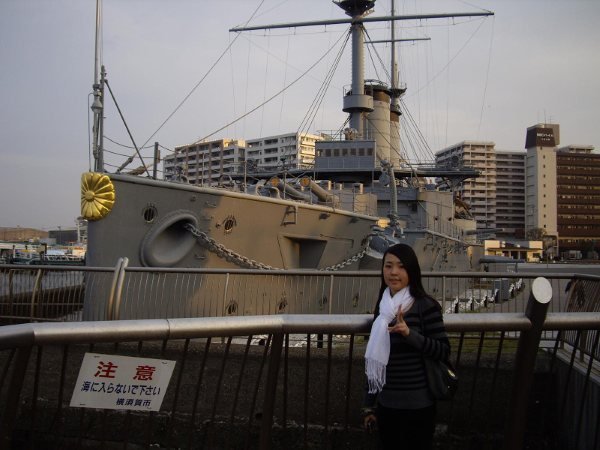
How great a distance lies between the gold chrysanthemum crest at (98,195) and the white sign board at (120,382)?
697 cm

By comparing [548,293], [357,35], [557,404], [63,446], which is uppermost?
[357,35]

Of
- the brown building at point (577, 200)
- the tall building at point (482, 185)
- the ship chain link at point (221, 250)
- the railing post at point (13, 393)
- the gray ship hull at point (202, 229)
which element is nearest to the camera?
the railing post at point (13, 393)

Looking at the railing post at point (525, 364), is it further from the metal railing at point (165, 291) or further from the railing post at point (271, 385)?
the metal railing at point (165, 291)

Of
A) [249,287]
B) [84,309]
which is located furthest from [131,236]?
[249,287]

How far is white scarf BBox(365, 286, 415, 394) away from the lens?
9.41ft

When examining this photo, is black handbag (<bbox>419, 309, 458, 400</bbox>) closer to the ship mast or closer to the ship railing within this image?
the ship railing

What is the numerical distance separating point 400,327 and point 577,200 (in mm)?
111361

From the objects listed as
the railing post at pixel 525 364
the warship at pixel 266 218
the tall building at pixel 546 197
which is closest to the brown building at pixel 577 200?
the tall building at pixel 546 197

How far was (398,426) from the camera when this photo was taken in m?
2.96

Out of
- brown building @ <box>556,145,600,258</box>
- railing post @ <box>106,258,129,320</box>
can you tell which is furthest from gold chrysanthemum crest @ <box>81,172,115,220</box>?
brown building @ <box>556,145,600,258</box>

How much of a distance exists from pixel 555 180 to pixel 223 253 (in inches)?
4054

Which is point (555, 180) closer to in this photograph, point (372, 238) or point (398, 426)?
point (372, 238)

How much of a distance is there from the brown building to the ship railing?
103133 mm

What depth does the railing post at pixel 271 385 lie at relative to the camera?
2.98 meters
